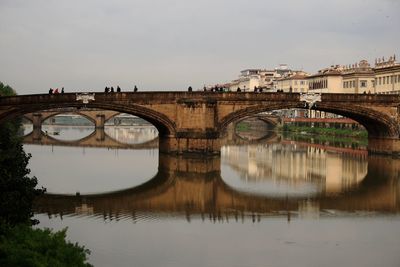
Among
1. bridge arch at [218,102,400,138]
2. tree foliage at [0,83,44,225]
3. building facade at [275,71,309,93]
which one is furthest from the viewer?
building facade at [275,71,309,93]

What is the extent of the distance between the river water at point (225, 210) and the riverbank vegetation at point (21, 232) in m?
2.69

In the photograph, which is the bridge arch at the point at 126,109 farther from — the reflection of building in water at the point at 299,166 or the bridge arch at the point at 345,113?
the reflection of building in water at the point at 299,166

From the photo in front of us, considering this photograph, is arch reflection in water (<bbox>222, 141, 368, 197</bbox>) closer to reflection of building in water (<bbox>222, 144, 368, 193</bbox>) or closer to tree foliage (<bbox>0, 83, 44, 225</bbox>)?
reflection of building in water (<bbox>222, 144, 368, 193</bbox>)

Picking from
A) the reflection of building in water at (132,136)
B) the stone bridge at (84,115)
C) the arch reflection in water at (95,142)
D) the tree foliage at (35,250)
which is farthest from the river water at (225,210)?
the stone bridge at (84,115)

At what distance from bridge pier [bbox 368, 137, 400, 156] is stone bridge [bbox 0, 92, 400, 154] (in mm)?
2979

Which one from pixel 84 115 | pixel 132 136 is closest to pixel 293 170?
pixel 132 136

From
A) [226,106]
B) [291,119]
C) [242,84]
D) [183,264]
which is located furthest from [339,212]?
[242,84]

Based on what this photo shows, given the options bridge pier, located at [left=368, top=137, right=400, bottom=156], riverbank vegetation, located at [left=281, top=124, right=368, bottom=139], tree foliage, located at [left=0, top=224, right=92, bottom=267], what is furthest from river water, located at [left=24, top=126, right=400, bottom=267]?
riverbank vegetation, located at [left=281, top=124, right=368, bottom=139]

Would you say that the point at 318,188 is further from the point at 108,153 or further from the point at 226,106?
the point at 108,153

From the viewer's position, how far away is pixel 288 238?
19656 mm

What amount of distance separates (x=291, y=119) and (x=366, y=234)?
72313mm

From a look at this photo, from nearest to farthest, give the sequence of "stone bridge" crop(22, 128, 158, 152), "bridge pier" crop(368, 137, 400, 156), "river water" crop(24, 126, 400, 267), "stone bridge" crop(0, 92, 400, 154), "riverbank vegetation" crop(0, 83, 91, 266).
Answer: "riverbank vegetation" crop(0, 83, 91, 266), "river water" crop(24, 126, 400, 267), "stone bridge" crop(0, 92, 400, 154), "bridge pier" crop(368, 137, 400, 156), "stone bridge" crop(22, 128, 158, 152)

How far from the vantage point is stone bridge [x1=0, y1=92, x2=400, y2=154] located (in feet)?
144

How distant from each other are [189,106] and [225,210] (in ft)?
65.9
